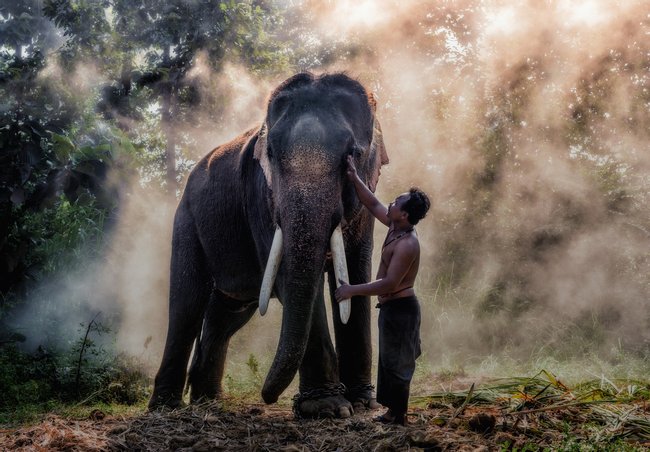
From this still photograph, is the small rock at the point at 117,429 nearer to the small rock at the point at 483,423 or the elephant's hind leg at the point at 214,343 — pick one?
the small rock at the point at 483,423

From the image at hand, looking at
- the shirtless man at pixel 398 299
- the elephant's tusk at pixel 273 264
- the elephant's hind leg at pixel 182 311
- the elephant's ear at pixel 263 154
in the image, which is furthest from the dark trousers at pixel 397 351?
the elephant's hind leg at pixel 182 311

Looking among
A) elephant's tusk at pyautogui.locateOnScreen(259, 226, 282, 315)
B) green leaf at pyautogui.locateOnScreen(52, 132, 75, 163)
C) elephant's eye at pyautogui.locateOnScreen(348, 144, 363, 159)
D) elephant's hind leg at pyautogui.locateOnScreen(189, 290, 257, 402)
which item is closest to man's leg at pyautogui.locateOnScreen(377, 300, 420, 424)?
elephant's tusk at pyautogui.locateOnScreen(259, 226, 282, 315)

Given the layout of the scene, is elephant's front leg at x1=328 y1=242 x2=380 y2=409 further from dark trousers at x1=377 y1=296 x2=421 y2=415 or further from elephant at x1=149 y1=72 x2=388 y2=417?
dark trousers at x1=377 y1=296 x2=421 y2=415

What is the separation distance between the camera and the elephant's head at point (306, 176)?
4.16 meters

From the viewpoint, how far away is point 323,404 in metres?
4.60

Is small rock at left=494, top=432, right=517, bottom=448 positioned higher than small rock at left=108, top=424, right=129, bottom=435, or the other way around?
small rock at left=108, top=424, right=129, bottom=435

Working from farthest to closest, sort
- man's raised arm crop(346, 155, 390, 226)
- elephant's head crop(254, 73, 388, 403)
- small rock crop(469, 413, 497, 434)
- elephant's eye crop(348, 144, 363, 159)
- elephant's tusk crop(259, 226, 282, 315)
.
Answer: elephant's eye crop(348, 144, 363, 159), man's raised arm crop(346, 155, 390, 226), elephant's tusk crop(259, 226, 282, 315), elephant's head crop(254, 73, 388, 403), small rock crop(469, 413, 497, 434)

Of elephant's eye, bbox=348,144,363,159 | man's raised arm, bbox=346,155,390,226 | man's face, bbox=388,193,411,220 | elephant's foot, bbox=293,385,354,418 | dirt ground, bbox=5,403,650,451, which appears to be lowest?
dirt ground, bbox=5,403,650,451

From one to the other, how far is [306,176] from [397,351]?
1.17 meters

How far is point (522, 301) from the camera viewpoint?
1191 centimetres

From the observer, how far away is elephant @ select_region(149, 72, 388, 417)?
4.20m

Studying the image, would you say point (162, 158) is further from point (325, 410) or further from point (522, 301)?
point (325, 410)

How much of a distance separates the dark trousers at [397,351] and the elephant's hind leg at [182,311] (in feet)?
7.45

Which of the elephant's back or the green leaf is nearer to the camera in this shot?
the elephant's back
